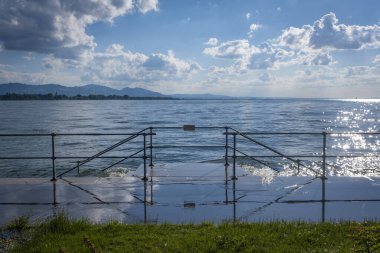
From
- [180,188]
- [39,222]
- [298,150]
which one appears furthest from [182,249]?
[298,150]

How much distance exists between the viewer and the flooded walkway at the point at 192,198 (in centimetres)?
717

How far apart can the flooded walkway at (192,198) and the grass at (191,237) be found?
689mm

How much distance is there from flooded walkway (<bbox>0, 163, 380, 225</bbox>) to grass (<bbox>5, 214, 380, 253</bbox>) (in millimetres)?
689

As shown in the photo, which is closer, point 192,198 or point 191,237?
point 191,237

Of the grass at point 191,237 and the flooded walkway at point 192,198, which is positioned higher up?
the grass at point 191,237

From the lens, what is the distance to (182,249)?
5.33 metres

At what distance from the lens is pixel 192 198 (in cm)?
831

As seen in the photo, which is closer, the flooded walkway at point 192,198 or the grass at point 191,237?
the grass at point 191,237

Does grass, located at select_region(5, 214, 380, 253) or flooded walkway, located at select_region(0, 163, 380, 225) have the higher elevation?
grass, located at select_region(5, 214, 380, 253)

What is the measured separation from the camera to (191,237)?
572 centimetres

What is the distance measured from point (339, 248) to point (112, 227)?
3.28 metres

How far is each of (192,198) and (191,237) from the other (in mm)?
2592

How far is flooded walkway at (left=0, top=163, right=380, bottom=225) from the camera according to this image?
7.17 meters

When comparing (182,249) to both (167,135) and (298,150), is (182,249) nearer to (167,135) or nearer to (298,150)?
(298,150)
